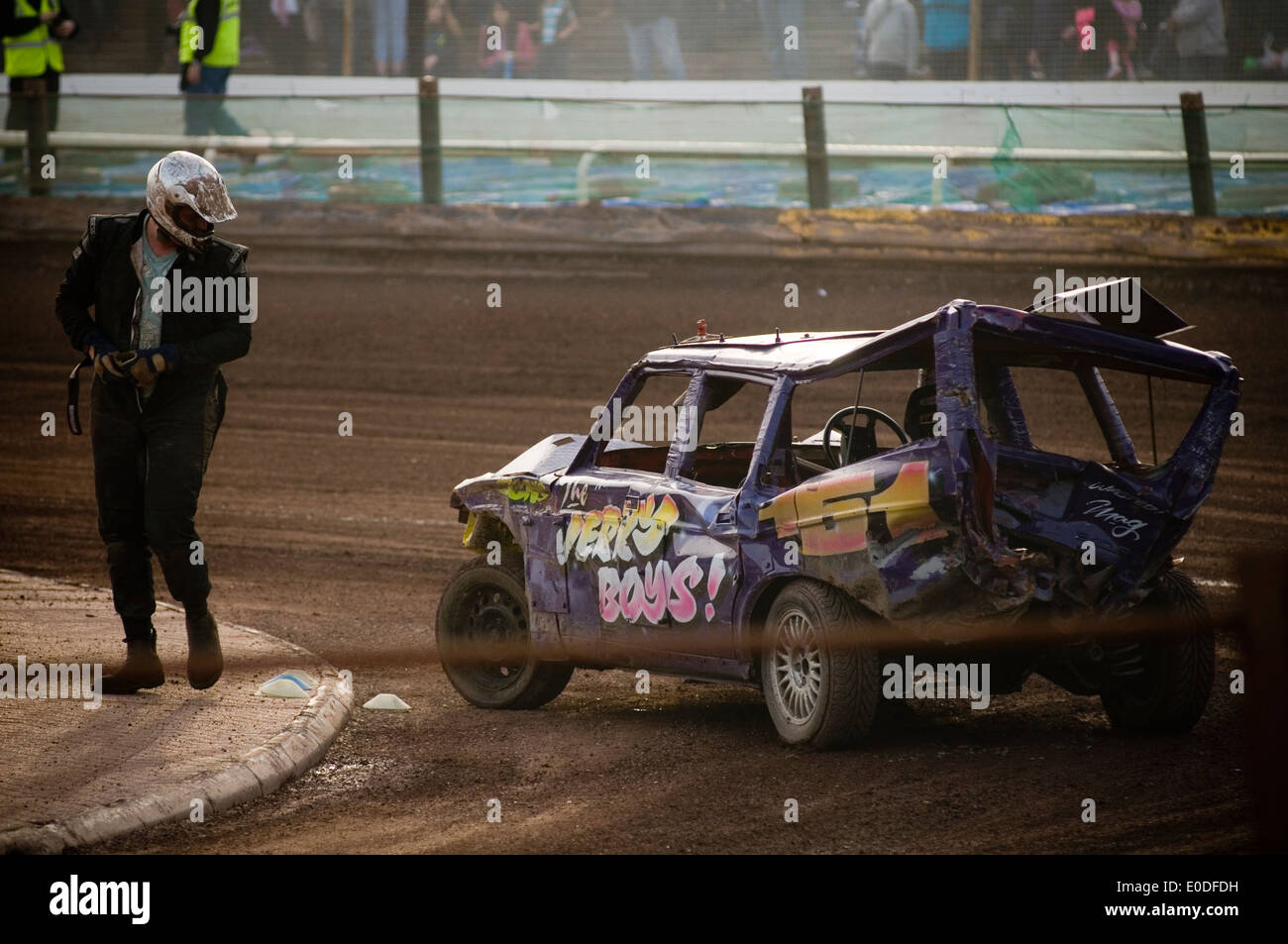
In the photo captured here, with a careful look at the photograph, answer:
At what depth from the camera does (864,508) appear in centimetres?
701

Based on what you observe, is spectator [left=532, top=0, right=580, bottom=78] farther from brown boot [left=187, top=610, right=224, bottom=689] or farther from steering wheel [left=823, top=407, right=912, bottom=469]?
brown boot [left=187, top=610, right=224, bottom=689]

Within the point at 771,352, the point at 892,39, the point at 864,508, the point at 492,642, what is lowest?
the point at 492,642

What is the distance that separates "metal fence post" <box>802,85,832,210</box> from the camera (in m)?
20.7

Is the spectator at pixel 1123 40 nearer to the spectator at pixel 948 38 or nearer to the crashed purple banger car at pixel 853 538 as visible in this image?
the spectator at pixel 948 38

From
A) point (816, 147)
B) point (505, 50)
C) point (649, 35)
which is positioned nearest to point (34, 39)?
point (505, 50)

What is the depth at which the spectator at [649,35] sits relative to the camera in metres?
22.5

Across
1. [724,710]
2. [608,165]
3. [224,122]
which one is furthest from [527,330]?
[724,710]

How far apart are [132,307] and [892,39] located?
50.9ft

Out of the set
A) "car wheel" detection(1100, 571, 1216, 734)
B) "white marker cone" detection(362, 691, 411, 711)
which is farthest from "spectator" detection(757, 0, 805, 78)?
"car wheel" detection(1100, 571, 1216, 734)

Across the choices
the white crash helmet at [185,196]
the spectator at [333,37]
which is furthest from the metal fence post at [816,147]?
the white crash helmet at [185,196]

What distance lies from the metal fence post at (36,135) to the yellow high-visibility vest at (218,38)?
1861 mm

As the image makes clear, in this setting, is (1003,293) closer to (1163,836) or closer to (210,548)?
(210,548)

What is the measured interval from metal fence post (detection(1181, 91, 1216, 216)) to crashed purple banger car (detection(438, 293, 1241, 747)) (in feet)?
39.5

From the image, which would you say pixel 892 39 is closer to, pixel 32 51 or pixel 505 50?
pixel 505 50
